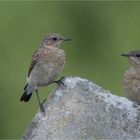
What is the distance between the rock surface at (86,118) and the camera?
985cm

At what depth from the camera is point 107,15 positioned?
2338cm

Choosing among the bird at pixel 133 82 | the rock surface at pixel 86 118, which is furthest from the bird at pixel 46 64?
the rock surface at pixel 86 118

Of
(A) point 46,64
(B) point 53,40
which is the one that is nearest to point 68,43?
(B) point 53,40

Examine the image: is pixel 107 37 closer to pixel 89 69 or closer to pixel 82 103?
pixel 89 69

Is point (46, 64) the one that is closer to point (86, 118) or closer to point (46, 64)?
point (46, 64)

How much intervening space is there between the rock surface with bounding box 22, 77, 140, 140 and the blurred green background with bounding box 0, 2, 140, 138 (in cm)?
889

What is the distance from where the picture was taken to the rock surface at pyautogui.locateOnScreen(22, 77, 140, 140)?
9852 millimetres

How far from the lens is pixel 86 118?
9.95 meters

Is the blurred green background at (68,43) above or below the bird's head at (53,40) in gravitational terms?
below

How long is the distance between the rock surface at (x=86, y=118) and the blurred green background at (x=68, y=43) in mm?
8894

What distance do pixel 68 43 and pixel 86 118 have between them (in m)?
12.2

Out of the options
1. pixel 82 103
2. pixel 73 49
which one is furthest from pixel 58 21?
pixel 82 103

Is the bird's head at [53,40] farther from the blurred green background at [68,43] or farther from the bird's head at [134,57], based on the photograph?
the blurred green background at [68,43]

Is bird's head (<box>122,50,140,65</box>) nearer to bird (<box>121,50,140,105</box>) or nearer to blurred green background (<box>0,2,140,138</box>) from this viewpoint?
bird (<box>121,50,140,105</box>)
